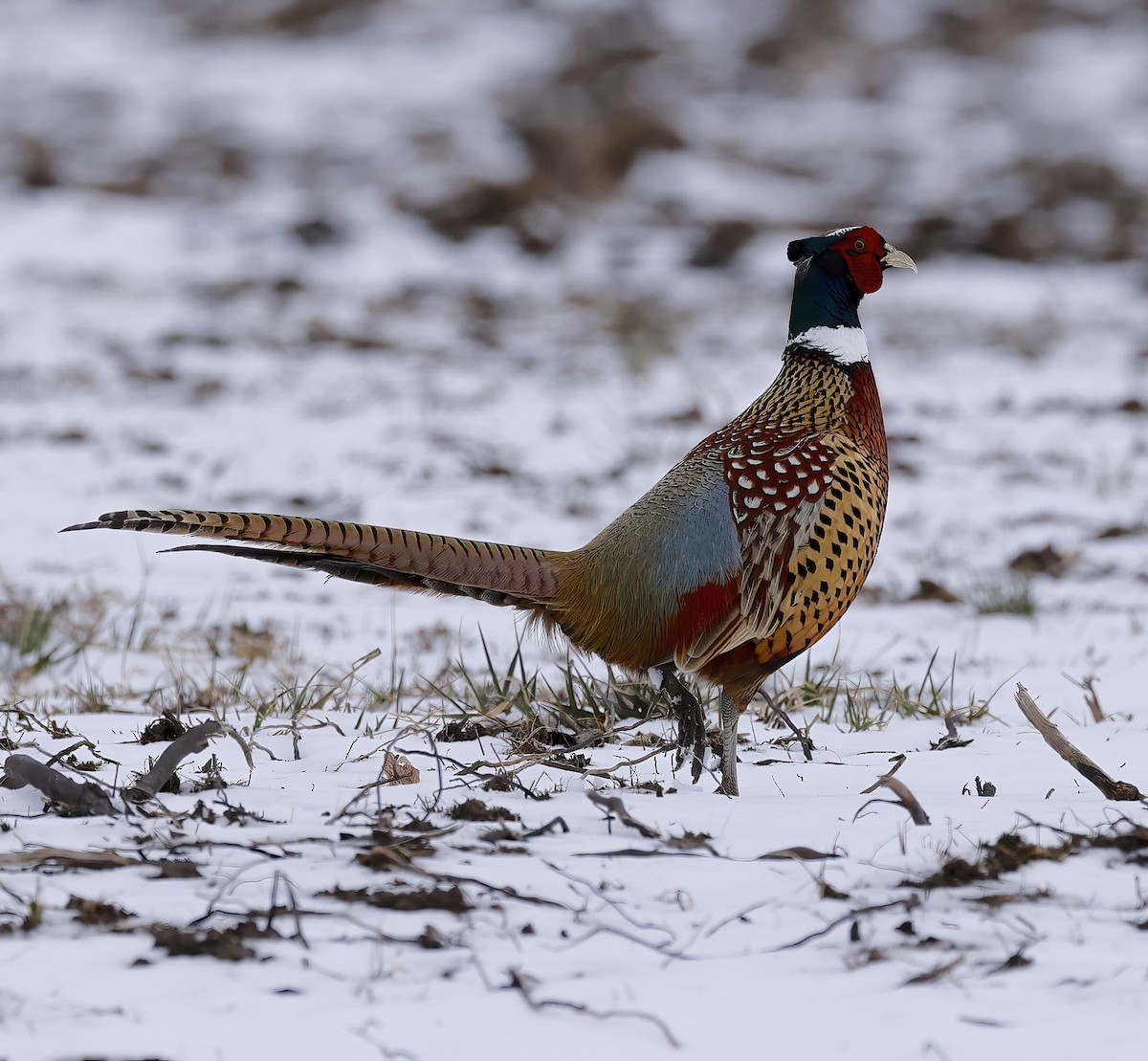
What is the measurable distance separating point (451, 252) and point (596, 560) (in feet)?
39.7

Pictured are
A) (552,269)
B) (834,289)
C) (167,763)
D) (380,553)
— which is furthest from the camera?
(552,269)

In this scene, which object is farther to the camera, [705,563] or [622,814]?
[705,563]

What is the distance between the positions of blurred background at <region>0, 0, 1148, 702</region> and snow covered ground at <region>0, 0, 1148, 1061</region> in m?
0.06

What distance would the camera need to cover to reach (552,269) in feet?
48.1

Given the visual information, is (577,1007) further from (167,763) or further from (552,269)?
(552,269)

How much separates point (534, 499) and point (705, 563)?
417 cm

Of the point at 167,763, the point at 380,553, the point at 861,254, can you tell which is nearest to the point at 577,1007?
the point at 167,763

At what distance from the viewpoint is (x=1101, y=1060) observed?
179 centimetres

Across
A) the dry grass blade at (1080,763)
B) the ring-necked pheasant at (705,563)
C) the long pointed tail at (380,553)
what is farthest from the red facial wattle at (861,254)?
the dry grass blade at (1080,763)

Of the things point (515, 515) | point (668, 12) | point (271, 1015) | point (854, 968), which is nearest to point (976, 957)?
point (854, 968)

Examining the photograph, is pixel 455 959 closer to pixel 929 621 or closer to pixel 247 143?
pixel 929 621

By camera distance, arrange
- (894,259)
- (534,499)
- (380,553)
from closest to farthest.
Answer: (380,553), (894,259), (534,499)

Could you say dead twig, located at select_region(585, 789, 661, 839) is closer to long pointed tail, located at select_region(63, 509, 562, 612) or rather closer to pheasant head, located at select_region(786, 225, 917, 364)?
long pointed tail, located at select_region(63, 509, 562, 612)

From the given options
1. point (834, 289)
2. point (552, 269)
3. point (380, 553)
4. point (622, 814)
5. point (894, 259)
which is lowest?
point (622, 814)
